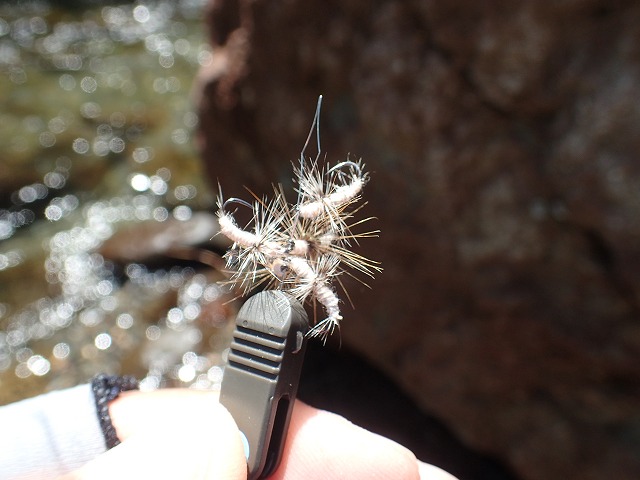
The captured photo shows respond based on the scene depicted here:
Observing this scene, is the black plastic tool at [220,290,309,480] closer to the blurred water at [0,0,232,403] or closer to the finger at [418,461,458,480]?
the finger at [418,461,458,480]

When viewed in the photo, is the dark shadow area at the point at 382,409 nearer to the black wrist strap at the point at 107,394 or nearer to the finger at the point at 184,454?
the black wrist strap at the point at 107,394

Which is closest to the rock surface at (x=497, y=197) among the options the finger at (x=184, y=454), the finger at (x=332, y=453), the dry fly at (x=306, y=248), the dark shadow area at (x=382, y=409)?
the dark shadow area at (x=382, y=409)

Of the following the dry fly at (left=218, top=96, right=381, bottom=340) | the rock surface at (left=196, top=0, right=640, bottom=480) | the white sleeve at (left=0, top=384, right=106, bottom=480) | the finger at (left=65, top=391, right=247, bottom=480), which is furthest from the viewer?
the rock surface at (left=196, top=0, right=640, bottom=480)

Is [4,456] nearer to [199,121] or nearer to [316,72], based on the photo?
[316,72]

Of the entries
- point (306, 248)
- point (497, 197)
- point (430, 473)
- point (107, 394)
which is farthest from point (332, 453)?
point (497, 197)

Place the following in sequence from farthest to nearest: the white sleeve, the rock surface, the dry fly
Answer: the rock surface
the white sleeve
the dry fly

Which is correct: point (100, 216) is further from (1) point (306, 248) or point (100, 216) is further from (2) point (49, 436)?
(1) point (306, 248)

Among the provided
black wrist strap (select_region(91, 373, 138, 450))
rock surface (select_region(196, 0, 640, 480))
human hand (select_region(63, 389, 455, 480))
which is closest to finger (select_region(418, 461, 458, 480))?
human hand (select_region(63, 389, 455, 480))

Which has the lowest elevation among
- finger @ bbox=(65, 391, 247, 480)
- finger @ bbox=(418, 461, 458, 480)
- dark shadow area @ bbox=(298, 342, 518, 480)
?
dark shadow area @ bbox=(298, 342, 518, 480)
